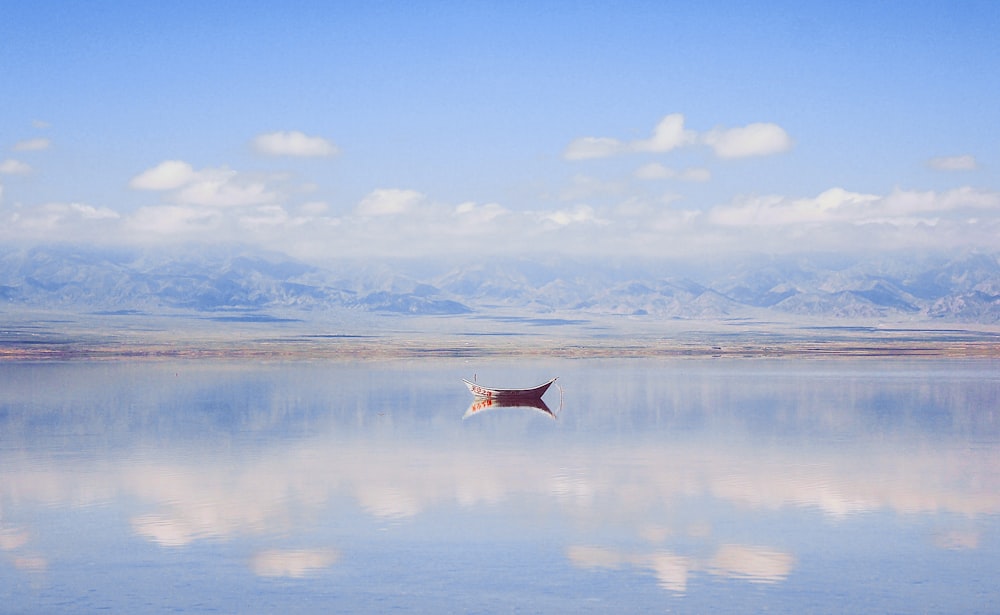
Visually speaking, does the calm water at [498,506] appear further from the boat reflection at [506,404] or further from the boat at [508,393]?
the boat at [508,393]

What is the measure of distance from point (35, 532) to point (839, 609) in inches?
575

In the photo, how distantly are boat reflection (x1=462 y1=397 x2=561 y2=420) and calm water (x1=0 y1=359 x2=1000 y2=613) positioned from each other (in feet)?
3.42

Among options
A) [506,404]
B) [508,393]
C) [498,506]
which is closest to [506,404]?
[506,404]

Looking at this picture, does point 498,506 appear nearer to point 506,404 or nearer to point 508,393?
point 506,404

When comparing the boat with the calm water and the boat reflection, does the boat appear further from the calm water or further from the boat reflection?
the calm water

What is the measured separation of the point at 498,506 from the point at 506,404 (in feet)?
87.4

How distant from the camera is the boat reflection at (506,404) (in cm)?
4847

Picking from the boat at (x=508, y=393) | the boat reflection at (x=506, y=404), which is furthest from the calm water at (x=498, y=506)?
the boat at (x=508, y=393)

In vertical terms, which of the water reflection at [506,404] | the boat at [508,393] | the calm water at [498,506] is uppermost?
the boat at [508,393]

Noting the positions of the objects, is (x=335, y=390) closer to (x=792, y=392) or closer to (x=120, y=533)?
Result: (x=792, y=392)

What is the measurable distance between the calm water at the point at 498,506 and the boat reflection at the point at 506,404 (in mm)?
1041

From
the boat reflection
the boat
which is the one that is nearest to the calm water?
the boat reflection

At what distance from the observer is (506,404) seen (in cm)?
5125

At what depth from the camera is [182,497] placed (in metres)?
25.6
